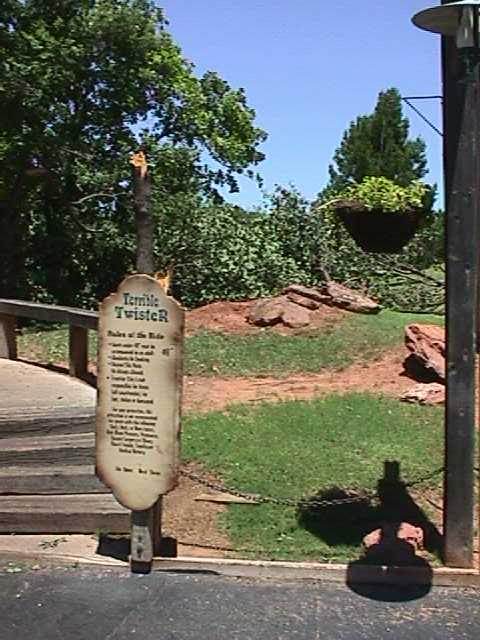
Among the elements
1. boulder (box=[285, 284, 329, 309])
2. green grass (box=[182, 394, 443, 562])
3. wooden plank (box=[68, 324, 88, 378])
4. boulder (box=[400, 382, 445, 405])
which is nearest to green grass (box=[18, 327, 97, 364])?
wooden plank (box=[68, 324, 88, 378])

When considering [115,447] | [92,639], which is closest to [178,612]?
[92,639]

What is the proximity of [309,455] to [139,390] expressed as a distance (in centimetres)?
239

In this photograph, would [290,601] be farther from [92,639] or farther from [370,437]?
[370,437]

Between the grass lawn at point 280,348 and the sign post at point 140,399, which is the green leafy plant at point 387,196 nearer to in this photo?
the sign post at point 140,399

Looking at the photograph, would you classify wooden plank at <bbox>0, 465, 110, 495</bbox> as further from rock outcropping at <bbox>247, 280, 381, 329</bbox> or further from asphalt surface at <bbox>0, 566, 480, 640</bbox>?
rock outcropping at <bbox>247, 280, 381, 329</bbox>

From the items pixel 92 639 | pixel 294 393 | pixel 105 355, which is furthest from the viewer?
pixel 294 393

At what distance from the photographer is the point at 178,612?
4.04 m

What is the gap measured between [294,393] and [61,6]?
9.17 meters

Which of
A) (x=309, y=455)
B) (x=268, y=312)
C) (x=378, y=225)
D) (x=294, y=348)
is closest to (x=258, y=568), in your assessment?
(x=309, y=455)

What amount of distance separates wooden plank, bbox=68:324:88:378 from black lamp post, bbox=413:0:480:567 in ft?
11.0

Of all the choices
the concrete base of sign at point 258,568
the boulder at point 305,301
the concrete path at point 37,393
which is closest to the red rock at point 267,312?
the boulder at point 305,301

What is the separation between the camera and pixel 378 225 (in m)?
5.56

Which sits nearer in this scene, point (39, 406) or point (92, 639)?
point (92, 639)

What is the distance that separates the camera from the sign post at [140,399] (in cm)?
438
